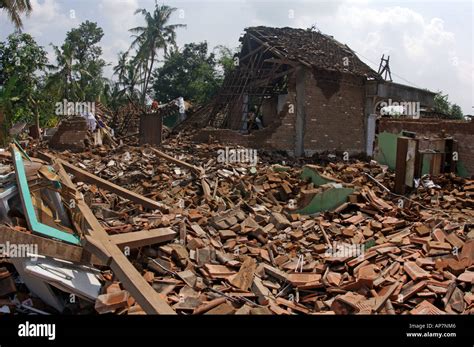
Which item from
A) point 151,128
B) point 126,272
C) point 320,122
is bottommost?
point 126,272

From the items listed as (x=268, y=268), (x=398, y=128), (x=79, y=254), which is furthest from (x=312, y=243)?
(x=398, y=128)

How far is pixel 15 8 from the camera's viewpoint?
14.7 meters

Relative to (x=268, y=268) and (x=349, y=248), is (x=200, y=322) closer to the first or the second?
(x=268, y=268)

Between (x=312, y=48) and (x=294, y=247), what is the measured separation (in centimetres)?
1485

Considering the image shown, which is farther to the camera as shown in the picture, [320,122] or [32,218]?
[320,122]

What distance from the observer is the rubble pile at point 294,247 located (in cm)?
495

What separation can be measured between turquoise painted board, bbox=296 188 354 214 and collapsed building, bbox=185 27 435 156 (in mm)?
8431

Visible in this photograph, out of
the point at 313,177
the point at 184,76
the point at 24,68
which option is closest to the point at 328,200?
the point at 313,177

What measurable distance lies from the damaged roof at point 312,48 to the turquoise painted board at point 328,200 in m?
9.88

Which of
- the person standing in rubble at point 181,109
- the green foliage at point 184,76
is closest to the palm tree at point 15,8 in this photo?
the person standing in rubble at point 181,109

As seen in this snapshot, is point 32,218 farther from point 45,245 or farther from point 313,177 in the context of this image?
point 313,177

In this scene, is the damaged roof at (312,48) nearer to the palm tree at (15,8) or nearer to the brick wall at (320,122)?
the brick wall at (320,122)

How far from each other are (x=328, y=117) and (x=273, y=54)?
151 inches

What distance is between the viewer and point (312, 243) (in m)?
6.96
